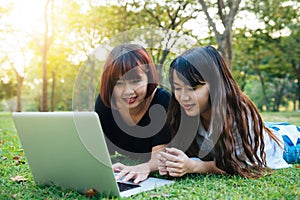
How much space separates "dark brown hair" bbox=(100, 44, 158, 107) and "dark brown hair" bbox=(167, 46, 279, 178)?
16cm

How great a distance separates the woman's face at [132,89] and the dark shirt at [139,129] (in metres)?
0.19

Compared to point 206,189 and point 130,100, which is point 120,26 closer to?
point 130,100

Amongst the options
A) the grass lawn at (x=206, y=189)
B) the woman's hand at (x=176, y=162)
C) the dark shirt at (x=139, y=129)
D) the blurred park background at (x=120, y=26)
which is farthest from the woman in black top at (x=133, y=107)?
the blurred park background at (x=120, y=26)

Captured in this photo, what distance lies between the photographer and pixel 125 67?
2172mm

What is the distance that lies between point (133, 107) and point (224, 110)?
0.62 m

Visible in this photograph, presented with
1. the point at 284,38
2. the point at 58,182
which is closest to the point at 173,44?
the point at 58,182

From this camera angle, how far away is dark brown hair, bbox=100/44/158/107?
2.18 m

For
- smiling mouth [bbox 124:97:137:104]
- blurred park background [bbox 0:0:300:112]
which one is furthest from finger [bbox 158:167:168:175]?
blurred park background [bbox 0:0:300:112]

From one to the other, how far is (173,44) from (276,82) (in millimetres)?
25642

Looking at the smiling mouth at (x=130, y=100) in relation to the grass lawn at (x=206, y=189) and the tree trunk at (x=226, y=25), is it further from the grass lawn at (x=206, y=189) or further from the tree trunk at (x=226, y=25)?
the tree trunk at (x=226, y=25)

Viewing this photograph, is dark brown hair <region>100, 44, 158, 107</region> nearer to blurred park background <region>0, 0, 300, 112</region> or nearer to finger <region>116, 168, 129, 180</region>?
finger <region>116, 168, 129, 180</region>

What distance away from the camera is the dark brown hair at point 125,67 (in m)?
2.18

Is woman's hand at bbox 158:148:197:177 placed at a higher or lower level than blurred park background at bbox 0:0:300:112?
lower

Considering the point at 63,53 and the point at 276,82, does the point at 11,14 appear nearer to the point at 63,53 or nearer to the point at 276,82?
the point at 63,53
